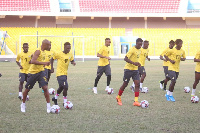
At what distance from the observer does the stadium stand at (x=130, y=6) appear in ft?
135

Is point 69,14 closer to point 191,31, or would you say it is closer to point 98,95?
point 191,31

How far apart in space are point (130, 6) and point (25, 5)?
1363 cm

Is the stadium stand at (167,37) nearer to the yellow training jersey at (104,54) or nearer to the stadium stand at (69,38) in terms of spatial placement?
the stadium stand at (69,38)

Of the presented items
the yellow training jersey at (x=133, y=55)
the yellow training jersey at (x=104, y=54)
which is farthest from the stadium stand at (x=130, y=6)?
the yellow training jersey at (x=133, y=55)

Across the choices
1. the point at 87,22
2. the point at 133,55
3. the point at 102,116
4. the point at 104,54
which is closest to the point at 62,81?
the point at 102,116

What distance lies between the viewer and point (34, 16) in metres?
42.8

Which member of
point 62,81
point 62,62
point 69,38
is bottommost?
point 62,81

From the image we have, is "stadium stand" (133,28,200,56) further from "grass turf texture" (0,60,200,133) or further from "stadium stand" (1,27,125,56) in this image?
"grass turf texture" (0,60,200,133)

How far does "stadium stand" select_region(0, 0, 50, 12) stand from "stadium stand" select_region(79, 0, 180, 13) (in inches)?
183

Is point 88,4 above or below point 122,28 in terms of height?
above

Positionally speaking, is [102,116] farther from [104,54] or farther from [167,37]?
[167,37]

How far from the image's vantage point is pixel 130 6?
41.8 m

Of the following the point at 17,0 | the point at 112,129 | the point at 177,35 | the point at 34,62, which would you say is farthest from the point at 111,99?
the point at 17,0

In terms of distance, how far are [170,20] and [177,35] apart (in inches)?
204
